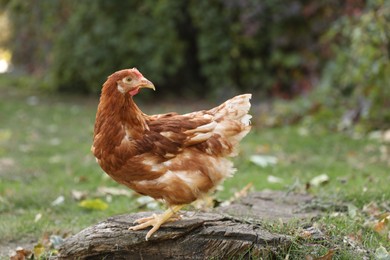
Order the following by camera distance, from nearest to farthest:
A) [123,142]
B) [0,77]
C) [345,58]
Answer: [123,142] < [345,58] < [0,77]

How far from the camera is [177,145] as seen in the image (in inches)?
159

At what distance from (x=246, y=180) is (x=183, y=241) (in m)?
3.41

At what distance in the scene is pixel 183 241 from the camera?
3.96m

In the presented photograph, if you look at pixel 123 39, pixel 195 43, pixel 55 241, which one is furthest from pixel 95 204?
pixel 195 43

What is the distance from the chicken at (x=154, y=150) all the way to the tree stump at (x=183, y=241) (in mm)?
87

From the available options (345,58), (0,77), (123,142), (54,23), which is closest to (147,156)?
(123,142)

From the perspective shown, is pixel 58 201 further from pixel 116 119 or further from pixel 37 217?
pixel 116 119

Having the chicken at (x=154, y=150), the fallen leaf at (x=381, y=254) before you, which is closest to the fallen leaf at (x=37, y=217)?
the chicken at (x=154, y=150)

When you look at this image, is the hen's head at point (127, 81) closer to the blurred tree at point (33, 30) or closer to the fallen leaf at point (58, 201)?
the fallen leaf at point (58, 201)

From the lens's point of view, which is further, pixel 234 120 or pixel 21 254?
pixel 21 254

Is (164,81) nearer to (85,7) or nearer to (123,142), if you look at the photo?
(85,7)

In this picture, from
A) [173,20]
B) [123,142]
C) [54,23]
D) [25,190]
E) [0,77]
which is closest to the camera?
[123,142]

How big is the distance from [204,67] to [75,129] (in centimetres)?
403

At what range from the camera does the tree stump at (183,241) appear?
3859mm
